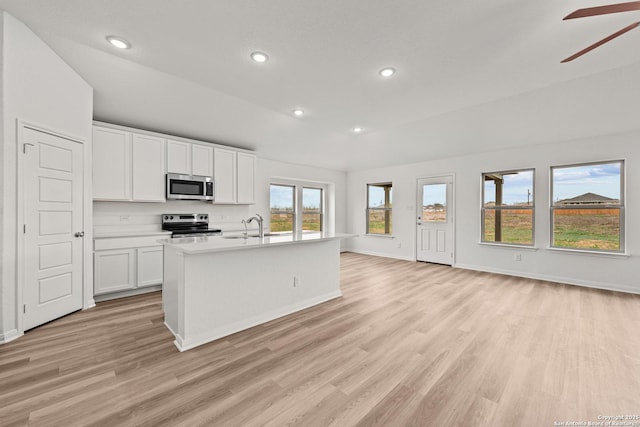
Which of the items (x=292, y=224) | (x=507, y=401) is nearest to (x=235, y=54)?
(x=507, y=401)

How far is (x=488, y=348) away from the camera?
235cm

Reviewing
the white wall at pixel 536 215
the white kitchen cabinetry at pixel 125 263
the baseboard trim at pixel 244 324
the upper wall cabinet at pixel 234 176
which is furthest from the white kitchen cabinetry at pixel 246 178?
the white wall at pixel 536 215

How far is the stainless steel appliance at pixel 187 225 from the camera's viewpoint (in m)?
4.36

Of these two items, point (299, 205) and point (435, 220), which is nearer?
point (435, 220)

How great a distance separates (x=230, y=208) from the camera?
17.5 feet

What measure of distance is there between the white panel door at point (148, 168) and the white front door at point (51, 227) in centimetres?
85

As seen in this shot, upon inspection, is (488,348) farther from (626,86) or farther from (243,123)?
(243,123)

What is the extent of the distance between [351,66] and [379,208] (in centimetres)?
473

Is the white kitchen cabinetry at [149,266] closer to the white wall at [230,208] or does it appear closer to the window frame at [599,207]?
the white wall at [230,208]

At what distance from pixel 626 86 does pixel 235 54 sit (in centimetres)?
462

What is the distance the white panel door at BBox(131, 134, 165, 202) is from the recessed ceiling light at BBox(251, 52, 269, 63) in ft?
7.51

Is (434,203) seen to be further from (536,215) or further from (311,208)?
(311,208)

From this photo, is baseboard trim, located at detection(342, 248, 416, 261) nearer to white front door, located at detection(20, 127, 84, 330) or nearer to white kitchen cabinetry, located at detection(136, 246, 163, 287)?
white kitchen cabinetry, located at detection(136, 246, 163, 287)

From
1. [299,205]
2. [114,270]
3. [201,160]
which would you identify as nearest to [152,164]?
[201,160]
